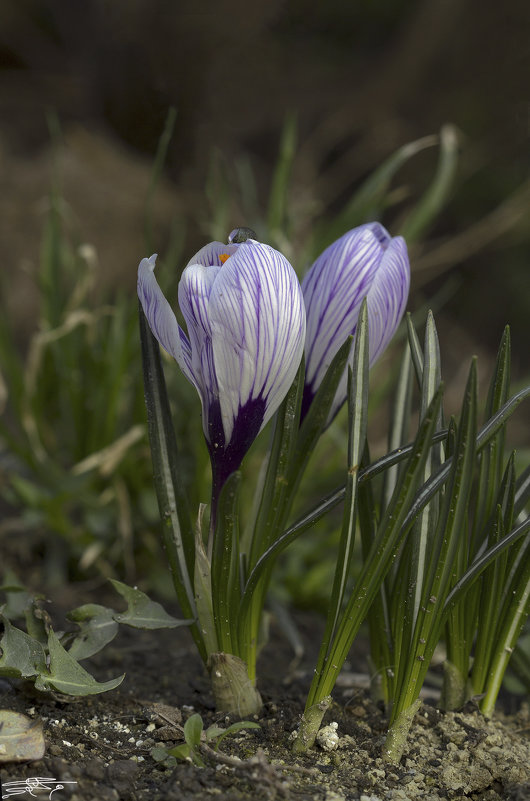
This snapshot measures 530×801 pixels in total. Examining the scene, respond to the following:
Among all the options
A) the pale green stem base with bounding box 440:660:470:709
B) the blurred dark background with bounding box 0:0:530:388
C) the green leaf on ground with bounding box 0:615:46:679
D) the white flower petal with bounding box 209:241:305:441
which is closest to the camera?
the white flower petal with bounding box 209:241:305:441

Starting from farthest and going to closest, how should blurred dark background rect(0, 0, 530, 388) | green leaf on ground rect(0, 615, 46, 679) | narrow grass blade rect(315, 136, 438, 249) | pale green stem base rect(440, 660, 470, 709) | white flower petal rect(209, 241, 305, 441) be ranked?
blurred dark background rect(0, 0, 530, 388) → narrow grass blade rect(315, 136, 438, 249) → pale green stem base rect(440, 660, 470, 709) → green leaf on ground rect(0, 615, 46, 679) → white flower petal rect(209, 241, 305, 441)

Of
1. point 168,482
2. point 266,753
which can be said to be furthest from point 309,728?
point 168,482

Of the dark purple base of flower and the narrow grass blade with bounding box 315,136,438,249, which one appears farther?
the narrow grass blade with bounding box 315,136,438,249

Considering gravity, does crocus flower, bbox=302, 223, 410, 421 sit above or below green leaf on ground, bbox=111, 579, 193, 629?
above

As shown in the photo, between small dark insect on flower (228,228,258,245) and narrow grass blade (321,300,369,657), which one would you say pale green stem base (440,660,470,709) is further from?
small dark insect on flower (228,228,258,245)

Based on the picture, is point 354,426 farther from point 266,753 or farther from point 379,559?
point 266,753

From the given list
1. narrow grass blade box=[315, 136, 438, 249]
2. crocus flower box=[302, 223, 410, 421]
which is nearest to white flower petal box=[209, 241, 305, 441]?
crocus flower box=[302, 223, 410, 421]

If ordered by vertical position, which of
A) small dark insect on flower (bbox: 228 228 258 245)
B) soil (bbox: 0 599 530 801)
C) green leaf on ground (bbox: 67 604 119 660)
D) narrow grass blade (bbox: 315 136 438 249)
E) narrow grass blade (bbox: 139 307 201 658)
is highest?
narrow grass blade (bbox: 315 136 438 249)

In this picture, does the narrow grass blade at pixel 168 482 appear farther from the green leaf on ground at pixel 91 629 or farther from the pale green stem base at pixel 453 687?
the pale green stem base at pixel 453 687
